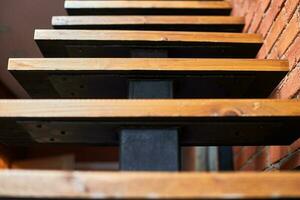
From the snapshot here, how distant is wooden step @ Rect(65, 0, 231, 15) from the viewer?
1.52 metres

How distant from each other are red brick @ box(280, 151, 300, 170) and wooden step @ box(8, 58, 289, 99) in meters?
0.18

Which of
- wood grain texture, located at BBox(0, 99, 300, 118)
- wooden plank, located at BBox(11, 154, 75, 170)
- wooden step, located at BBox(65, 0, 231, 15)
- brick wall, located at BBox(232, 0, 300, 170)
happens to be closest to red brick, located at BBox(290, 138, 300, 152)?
brick wall, located at BBox(232, 0, 300, 170)

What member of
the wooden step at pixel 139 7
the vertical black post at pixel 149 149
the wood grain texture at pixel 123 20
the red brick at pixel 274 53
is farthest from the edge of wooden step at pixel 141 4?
the vertical black post at pixel 149 149

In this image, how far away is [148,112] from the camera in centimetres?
82

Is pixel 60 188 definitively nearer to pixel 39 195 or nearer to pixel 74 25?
pixel 39 195

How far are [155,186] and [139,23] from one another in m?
0.88

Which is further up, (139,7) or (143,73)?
(139,7)

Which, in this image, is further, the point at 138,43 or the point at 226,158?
the point at 226,158

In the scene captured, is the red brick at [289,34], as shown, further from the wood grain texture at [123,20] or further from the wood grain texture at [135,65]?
the wood grain texture at [123,20]

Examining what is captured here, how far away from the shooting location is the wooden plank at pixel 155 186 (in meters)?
0.57

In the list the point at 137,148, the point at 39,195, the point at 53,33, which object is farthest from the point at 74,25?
the point at 39,195

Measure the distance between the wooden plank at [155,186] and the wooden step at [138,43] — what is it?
63cm

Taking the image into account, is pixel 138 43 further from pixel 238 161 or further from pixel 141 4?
pixel 238 161

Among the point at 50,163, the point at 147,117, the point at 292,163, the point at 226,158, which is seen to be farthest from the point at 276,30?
the point at 50,163
